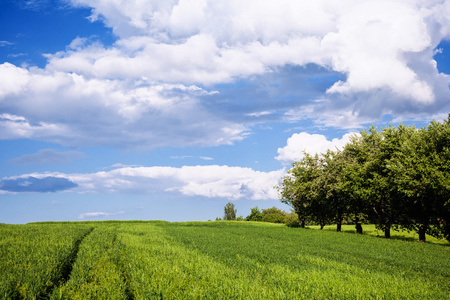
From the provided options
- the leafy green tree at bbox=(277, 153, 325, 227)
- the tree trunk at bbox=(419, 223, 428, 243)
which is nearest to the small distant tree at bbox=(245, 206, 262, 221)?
the leafy green tree at bbox=(277, 153, 325, 227)

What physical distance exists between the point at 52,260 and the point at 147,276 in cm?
598

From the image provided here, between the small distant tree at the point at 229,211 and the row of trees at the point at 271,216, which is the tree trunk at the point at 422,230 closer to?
the row of trees at the point at 271,216

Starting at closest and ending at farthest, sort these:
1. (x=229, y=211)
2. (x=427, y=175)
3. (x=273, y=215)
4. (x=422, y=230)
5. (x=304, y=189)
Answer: (x=427, y=175) → (x=422, y=230) → (x=304, y=189) → (x=273, y=215) → (x=229, y=211)

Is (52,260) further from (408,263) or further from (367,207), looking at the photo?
(367,207)

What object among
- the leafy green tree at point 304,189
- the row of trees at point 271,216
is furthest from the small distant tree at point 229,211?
the leafy green tree at point 304,189

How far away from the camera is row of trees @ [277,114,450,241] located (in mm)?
30219

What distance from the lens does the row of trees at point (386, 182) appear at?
30219 millimetres

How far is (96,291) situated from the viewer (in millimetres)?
10203

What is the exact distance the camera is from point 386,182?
35375 millimetres

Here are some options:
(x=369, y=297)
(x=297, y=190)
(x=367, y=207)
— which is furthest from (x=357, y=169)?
(x=369, y=297)

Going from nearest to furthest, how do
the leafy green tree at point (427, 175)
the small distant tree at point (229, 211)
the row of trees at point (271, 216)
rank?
the leafy green tree at point (427, 175)
the row of trees at point (271, 216)
the small distant tree at point (229, 211)

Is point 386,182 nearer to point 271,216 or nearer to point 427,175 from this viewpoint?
point 427,175

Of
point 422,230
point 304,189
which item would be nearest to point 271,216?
point 304,189

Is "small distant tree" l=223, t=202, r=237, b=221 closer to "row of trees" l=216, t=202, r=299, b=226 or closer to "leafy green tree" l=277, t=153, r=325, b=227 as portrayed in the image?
"row of trees" l=216, t=202, r=299, b=226
